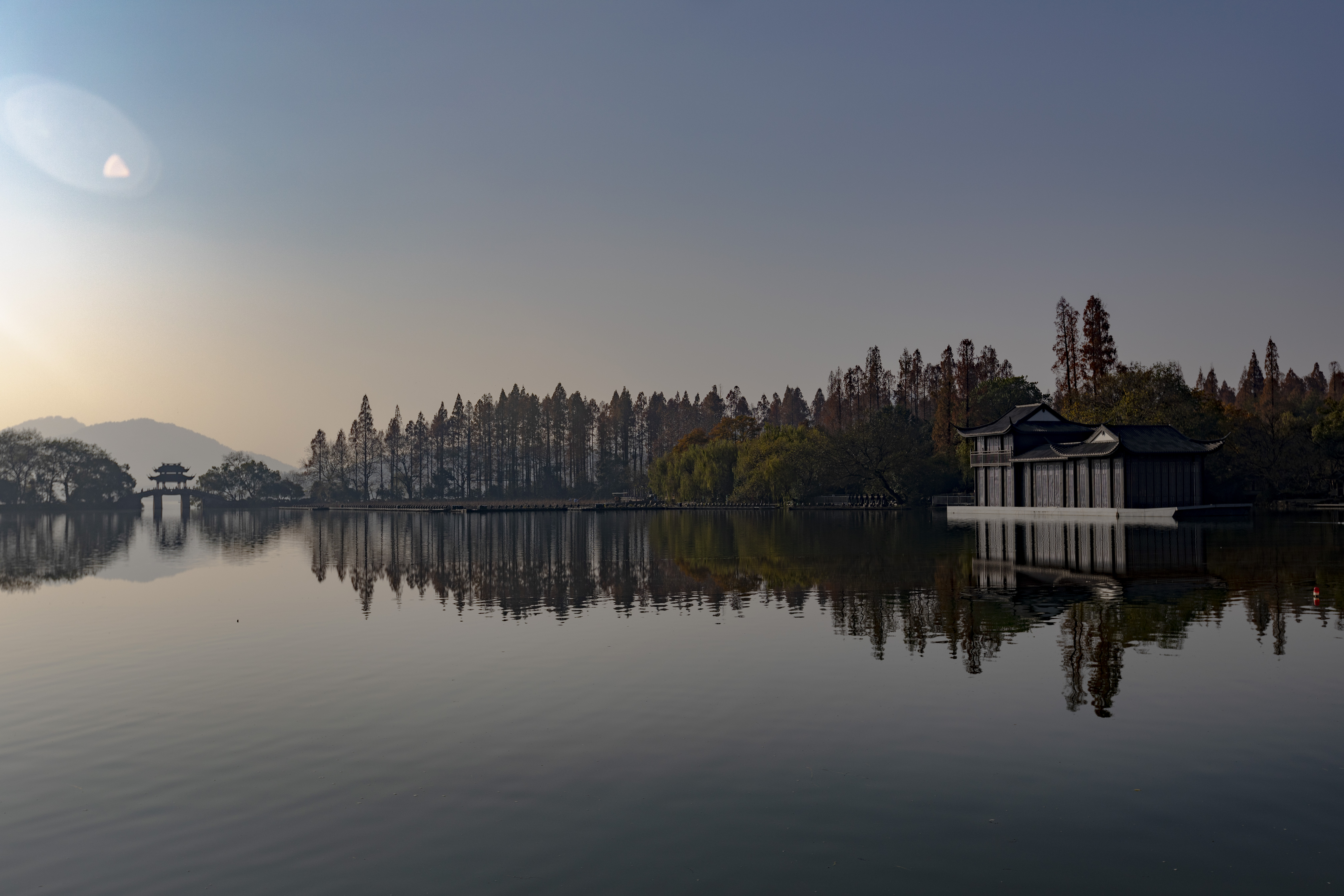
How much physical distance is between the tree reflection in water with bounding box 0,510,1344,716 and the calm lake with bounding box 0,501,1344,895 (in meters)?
0.22

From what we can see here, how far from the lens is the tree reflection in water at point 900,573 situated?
17.4 meters

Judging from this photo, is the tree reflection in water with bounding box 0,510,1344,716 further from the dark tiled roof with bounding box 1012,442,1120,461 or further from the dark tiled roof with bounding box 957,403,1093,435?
the dark tiled roof with bounding box 957,403,1093,435

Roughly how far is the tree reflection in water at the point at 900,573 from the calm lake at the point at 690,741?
22 cm

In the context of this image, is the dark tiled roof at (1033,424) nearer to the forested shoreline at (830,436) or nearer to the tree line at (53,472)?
the forested shoreline at (830,436)

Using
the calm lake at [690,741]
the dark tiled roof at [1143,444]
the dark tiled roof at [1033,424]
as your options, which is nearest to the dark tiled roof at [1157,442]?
the dark tiled roof at [1143,444]

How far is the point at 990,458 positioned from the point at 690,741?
60.0m

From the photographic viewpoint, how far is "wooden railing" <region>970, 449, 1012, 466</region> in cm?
6397

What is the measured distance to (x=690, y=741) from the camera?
1062 cm

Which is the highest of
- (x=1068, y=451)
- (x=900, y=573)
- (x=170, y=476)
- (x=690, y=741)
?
(x=1068, y=451)

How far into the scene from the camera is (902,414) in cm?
9762

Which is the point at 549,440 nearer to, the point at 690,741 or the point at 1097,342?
the point at 1097,342

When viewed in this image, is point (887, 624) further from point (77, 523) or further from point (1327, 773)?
point (77, 523)

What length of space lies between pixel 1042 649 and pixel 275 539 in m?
52.7

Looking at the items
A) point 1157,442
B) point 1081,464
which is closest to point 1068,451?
point 1081,464
